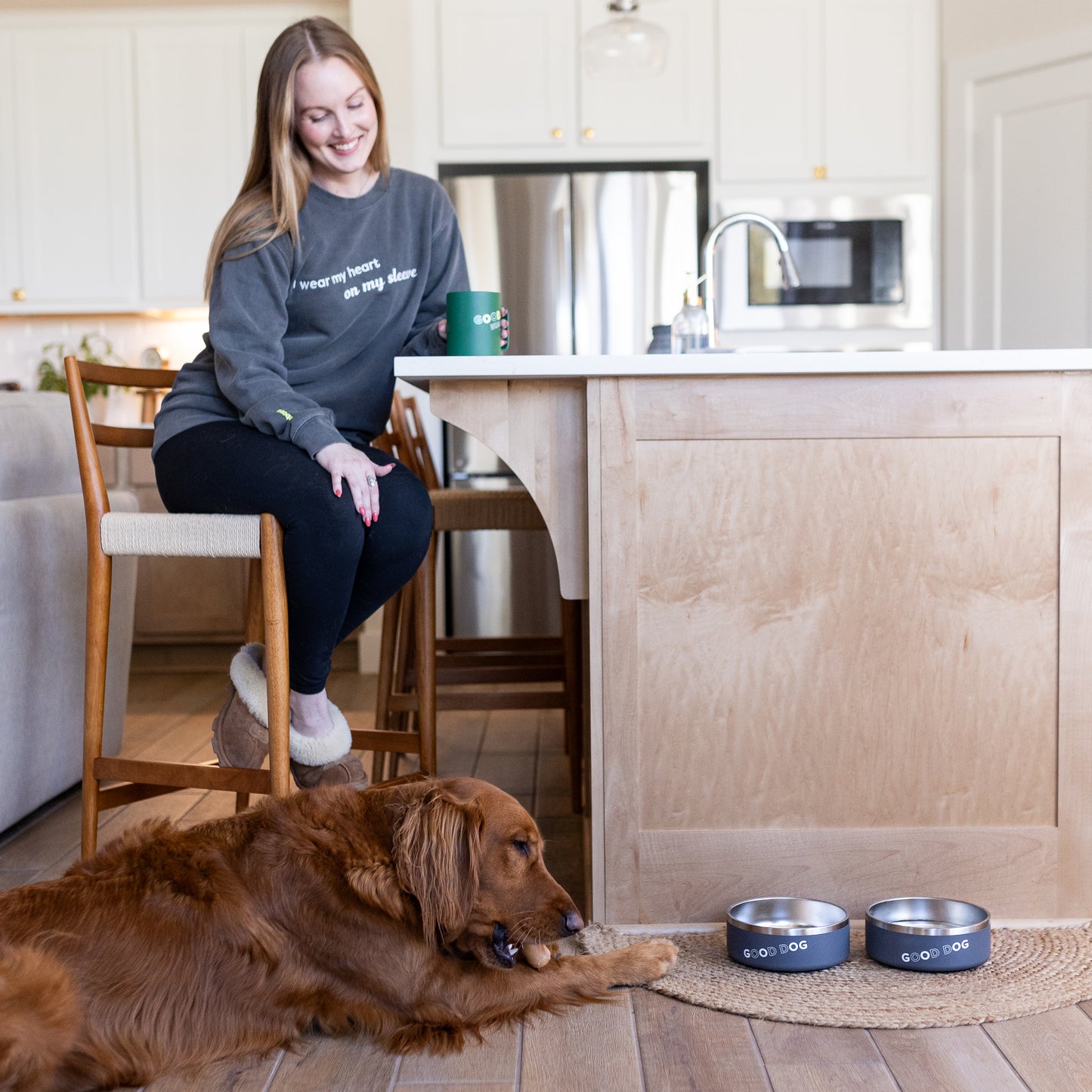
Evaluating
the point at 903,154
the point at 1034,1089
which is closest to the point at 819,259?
the point at 903,154

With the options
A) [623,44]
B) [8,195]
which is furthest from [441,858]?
[8,195]

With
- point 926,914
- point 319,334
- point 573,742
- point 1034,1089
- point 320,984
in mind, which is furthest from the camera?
point 573,742

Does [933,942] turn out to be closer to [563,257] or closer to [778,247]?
[778,247]

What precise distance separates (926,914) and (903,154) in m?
3.45

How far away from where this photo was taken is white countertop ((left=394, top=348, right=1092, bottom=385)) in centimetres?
168

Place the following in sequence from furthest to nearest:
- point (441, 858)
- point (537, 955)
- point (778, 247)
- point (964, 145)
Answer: point (964, 145) < point (778, 247) < point (537, 955) < point (441, 858)

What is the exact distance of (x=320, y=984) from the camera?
1438 millimetres

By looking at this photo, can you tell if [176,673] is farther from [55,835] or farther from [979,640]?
[979,640]

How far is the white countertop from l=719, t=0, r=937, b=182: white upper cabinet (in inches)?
115

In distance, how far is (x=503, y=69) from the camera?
170 inches

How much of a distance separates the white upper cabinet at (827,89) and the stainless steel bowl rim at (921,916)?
10.8ft

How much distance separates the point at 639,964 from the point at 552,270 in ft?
10.2

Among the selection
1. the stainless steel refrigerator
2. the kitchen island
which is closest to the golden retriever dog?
the kitchen island

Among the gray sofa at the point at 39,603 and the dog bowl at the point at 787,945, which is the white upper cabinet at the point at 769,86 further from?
the dog bowl at the point at 787,945
